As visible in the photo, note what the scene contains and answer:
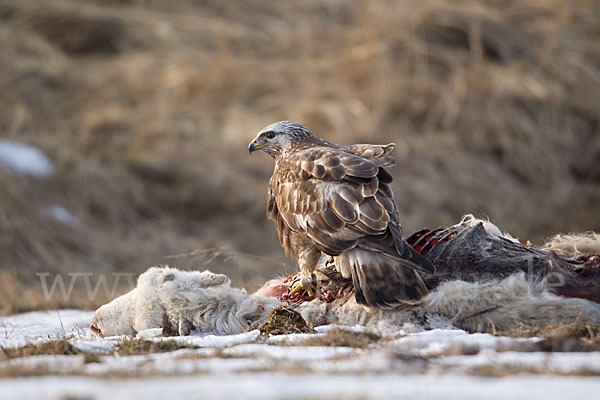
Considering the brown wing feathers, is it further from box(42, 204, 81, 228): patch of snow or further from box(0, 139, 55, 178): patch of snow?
box(0, 139, 55, 178): patch of snow

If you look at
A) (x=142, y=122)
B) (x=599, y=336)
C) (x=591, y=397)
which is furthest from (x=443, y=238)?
(x=142, y=122)

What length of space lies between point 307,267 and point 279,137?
1127 millimetres

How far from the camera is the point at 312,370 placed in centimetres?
248

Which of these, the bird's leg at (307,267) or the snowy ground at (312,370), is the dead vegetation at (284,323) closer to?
the snowy ground at (312,370)

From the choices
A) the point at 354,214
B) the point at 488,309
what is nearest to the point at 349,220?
the point at 354,214

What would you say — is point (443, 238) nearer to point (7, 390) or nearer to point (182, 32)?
point (7, 390)

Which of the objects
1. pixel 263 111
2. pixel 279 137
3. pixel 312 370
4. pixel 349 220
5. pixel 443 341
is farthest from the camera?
pixel 263 111

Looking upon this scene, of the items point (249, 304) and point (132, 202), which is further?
point (132, 202)

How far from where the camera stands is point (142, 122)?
38.8ft

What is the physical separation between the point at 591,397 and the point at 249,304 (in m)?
2.26

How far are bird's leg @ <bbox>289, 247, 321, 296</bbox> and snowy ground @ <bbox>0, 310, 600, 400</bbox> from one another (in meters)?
0.65

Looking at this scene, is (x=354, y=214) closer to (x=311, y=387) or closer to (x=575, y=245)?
(x=575, y=245)

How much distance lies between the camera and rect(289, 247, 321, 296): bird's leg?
4.28m

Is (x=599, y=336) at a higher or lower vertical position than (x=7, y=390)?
higher
